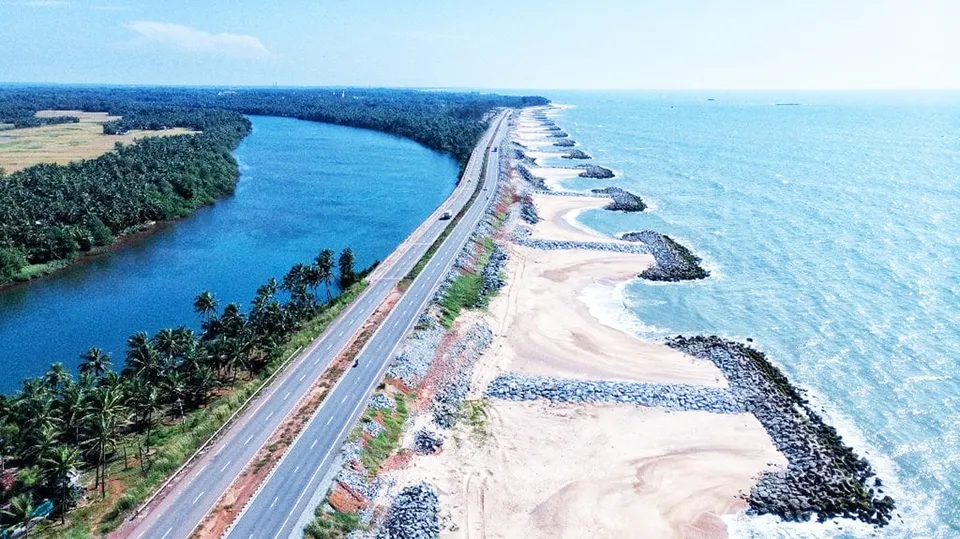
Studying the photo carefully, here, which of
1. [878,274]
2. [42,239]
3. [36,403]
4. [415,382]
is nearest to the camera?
[36,403]

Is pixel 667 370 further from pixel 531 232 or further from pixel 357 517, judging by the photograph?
pixel 531 232

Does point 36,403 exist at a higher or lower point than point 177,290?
higher

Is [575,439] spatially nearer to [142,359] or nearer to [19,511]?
[142,359]

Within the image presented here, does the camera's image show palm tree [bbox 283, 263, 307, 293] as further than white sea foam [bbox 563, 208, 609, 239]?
No

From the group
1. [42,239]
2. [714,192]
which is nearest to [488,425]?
[42,239]

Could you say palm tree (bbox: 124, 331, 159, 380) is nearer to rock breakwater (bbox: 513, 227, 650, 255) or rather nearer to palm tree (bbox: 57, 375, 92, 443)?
palm tree (bbox: 57, 375, 92, 443)

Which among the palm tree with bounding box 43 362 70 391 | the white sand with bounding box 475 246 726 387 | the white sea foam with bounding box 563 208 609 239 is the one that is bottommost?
the white sand with bounding box 475 246 726 387

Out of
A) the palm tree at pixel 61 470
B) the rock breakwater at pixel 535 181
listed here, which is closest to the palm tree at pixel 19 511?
the palm tree at pixel 61 470

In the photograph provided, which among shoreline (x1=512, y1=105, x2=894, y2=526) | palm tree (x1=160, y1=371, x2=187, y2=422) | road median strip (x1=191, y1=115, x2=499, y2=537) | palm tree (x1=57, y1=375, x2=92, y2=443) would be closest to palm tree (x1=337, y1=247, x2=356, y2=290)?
road median strip (x1=191, y1=115, x2=499, y2=537)
